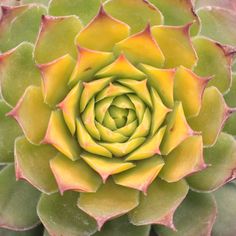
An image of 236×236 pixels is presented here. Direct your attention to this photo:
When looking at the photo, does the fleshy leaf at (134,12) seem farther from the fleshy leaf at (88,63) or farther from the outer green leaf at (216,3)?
the outer green leaf at (216,3)

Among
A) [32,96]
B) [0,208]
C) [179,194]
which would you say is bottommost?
[0,208]

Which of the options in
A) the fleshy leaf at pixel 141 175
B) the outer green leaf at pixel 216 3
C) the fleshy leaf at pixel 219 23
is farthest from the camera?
the outer green leaf at pixel 216 3

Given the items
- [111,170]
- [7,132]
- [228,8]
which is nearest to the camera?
[111,170]

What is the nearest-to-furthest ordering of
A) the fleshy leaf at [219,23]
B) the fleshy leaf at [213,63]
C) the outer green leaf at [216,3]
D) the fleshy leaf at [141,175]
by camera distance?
the fleshy leaf at [141,175] → the fleshy leaf at [213,63] → the fleshy leaf at [219,23] → the outer green leaf at [216,3]

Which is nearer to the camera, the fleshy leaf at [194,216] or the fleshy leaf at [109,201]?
the fleshy leaf at [109,201]

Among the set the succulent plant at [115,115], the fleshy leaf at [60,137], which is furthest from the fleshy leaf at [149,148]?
the fleshy leaf at [60,137]

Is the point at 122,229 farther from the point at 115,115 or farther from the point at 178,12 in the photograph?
the point at 178,12

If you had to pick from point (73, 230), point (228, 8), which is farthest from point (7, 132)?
point (228, 8)

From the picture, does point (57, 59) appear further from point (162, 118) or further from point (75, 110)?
point (162, 118)

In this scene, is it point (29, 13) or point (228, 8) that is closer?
point (29, 13)
